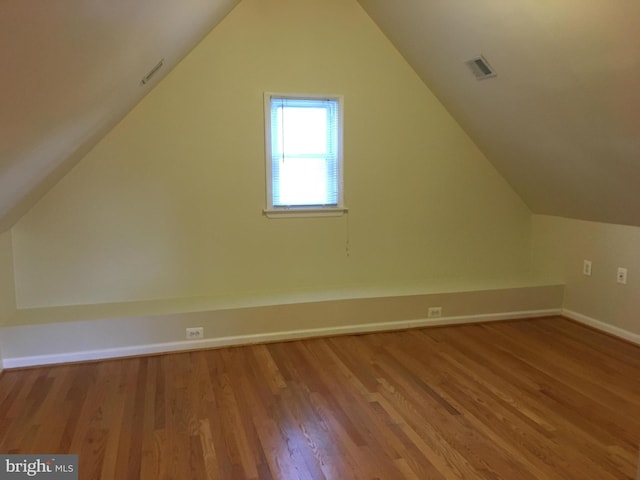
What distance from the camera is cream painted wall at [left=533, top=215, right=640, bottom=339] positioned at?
11.7ft

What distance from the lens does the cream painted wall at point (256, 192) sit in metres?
3.51

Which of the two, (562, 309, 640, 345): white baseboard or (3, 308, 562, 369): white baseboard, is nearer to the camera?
(3, 308, 562, 369): white baseboard

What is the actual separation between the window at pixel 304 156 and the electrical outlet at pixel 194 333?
1.09 m

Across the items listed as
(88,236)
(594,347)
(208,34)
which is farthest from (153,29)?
(594,347)

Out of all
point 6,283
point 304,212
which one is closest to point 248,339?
point 304,212

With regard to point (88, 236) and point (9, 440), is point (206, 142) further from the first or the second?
point (9, 440)

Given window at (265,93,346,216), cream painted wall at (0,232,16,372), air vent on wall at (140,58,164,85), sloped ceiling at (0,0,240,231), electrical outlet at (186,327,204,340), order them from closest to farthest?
sloped ceiling at (0,0,240,231)
air vent on wall at (140,58,164,85)
cream painted wall at (0,232,16,372)
electrical outlet at (186,327,204,340)
window at (265,93,346,216)

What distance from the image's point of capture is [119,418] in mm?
2465

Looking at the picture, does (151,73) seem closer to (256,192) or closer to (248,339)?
(256,192)

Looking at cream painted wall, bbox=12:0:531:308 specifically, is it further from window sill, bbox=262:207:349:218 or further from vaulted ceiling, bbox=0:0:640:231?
vaulted ceiling, bbox=0:0:640:231

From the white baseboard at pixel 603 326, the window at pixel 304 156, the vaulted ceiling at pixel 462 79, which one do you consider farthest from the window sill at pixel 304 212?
A: the white baseboard at pixel 603 326

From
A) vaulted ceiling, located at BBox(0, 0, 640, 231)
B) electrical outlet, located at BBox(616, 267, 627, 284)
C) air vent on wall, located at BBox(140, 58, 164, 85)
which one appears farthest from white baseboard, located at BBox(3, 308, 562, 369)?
air vent on wall, located at BBox(140, 58, 164, 85)

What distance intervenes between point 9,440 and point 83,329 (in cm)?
102

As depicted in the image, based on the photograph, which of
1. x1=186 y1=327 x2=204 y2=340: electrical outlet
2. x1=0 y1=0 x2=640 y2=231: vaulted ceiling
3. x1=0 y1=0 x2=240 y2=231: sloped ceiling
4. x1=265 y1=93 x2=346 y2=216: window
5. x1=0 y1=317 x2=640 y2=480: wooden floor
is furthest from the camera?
x1=265 y1=93 x2=346 y2=216: window
